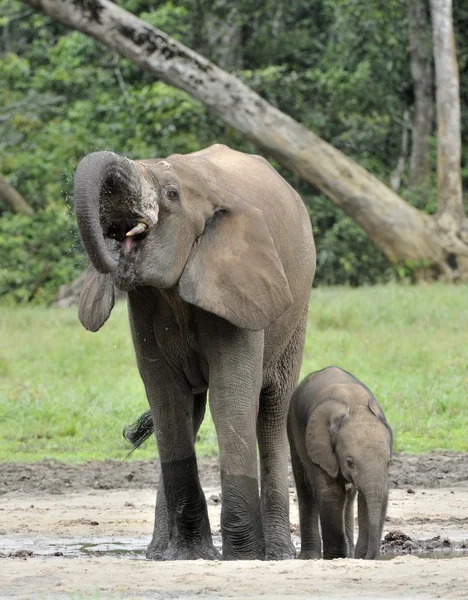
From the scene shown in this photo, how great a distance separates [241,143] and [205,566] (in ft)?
65.5

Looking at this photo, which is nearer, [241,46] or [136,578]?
[136,578]

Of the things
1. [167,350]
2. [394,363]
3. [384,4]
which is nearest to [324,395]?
[167,350]

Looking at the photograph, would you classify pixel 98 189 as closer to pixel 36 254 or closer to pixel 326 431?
pixel 326 431

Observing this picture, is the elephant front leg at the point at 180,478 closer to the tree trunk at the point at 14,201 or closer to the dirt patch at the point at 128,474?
the dirt patch at the point at 128,474

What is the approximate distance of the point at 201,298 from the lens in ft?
20.9

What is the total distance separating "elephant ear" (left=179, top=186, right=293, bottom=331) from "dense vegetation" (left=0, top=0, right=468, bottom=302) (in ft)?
53.3

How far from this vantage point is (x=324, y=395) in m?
7.23

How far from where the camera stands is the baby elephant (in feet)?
21.8

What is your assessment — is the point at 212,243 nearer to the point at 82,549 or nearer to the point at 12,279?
the point at 82,549

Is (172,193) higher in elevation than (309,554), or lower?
higher

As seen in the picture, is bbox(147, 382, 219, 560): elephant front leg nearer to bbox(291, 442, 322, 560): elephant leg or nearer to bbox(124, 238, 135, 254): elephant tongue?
bbox(291, 442, 322, 560): elephant leg

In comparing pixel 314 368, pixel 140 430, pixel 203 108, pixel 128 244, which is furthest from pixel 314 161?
pixel 128 244

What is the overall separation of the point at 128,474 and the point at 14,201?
50.5ft

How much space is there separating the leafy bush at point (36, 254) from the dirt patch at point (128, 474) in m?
13.8
